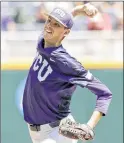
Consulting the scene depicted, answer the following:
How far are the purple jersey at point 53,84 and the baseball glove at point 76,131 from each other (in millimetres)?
272

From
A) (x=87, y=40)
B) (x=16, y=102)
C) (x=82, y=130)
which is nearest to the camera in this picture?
(x=82, y=130)

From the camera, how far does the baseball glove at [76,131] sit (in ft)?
13.0

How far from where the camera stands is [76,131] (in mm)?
3984

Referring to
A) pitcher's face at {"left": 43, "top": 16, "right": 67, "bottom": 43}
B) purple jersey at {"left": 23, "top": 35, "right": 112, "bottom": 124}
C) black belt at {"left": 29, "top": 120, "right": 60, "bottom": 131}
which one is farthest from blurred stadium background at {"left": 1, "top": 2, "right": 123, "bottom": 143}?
pitcher's face at {"left": 43, "top": 16, "right": 67, "bottom": 43}

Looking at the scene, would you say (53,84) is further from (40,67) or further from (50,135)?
(50,135)

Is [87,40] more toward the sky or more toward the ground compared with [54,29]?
more toward the ground

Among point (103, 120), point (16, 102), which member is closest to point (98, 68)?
point (103, 120)

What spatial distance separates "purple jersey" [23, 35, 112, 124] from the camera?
13.5ft

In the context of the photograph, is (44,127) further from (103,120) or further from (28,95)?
(103,120)

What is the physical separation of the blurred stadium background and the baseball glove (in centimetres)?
260

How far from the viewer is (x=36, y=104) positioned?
4344mm

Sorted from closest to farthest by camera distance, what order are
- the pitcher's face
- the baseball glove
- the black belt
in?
the baseball glove
the pitcher's face
the black belt

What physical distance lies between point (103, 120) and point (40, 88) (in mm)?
2663

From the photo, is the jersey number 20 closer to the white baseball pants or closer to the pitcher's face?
the pitcher's face
